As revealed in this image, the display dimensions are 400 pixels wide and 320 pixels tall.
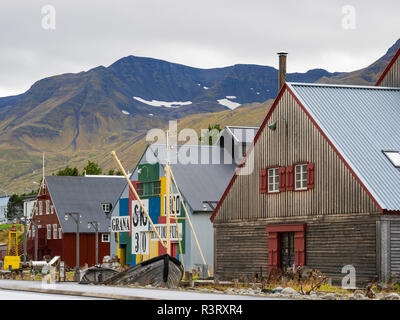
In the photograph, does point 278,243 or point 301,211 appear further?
point 278,243

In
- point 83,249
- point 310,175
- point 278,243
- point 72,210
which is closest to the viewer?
point 310,175

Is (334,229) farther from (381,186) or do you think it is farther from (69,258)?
(69,258)

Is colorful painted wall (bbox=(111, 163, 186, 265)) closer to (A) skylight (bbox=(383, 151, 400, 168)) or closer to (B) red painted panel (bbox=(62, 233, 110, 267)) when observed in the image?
(B) red painted panel (bbox=(62, 233, 110, 267))

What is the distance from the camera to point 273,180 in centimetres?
4941

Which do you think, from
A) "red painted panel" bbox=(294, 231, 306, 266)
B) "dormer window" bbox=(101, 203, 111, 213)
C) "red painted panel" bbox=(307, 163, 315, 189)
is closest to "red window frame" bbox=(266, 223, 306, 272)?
"red painted panel" bbox=(294, 231, 306, 266)

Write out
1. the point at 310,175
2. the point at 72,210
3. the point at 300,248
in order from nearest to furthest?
the point at 310,175 < the point at 300,248 < the point at 72,210

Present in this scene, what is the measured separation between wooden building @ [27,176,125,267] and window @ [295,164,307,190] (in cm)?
5343

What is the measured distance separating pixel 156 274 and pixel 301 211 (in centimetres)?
802

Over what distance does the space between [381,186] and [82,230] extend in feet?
208

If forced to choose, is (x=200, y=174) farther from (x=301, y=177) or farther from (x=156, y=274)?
(x=156, y=274)

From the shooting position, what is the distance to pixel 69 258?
328 ft

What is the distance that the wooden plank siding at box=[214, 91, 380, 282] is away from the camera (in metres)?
42.4

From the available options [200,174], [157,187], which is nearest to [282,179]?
[200,174]

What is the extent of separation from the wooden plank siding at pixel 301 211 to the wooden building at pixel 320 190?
49 millimetres
